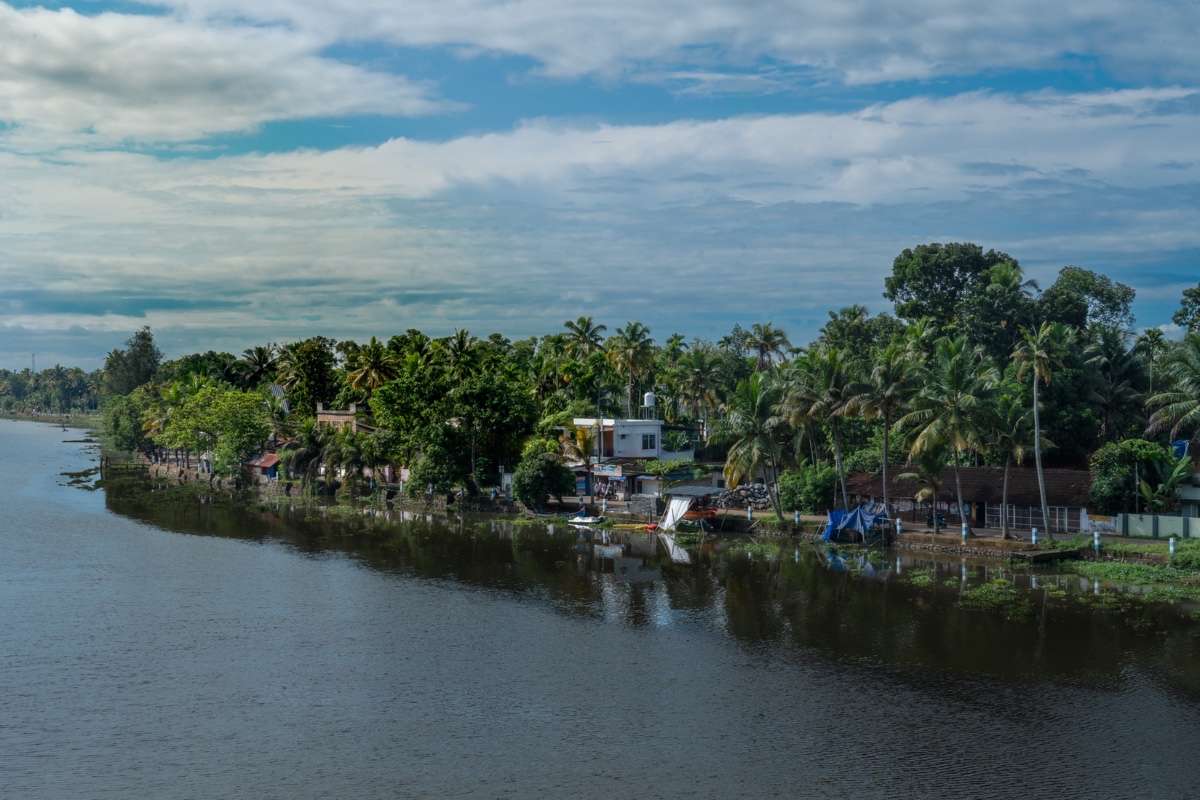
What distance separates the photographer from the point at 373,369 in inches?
4358

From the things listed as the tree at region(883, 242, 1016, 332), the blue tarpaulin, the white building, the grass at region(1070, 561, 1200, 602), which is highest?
the tree at region(883, 242, 1016, 332)

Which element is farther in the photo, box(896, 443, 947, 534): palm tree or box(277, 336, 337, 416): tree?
box(277, 336, 337, 416): tree

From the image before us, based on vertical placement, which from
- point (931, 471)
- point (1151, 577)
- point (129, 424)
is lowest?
point (1151, 577)

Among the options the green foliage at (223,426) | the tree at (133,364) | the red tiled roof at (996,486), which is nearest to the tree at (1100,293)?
the red tiled roof at (996,486)

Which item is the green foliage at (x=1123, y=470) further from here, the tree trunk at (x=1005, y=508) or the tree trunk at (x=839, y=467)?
the tree trunk at (x=839, y=467)

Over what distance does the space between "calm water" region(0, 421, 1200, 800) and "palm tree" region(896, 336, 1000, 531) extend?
7288 mm

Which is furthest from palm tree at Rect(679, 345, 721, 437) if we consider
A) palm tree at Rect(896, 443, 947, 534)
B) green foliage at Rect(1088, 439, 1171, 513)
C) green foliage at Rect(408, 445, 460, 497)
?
green foliage at Rect(1088, 439, 1171, 513)

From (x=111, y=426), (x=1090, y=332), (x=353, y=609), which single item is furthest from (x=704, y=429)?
(x=111, y=426)

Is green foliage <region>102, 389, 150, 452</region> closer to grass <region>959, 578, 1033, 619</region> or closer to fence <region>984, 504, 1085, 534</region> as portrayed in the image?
fence <region>984, 504, 1085, 534</region>

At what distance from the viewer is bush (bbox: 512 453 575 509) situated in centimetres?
8206

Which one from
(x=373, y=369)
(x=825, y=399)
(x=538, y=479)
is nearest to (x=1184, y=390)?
(x=825, y=399)

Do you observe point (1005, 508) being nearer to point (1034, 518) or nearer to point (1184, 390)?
point (1034, 518)

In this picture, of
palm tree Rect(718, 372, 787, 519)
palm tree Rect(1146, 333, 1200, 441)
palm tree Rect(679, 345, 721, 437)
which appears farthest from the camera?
Answer: palm tree Rect(679, 345, 721, 437)

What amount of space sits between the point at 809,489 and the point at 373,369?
55.1 m
